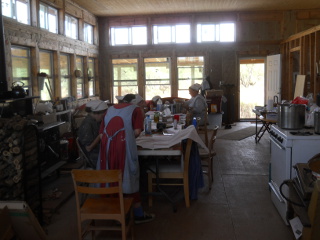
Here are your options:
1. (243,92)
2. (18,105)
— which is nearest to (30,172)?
(18,105)

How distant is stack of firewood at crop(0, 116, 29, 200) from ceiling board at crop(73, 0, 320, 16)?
6.50 meters

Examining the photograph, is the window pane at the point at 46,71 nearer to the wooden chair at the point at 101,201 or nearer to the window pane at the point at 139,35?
the window pane at the point at 139,35

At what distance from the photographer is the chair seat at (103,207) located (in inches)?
117

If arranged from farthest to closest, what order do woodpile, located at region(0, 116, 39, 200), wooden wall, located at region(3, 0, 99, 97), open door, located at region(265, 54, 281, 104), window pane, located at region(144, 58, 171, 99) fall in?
window pane, located at region(144, 58, 171, 99) < open door, located at region(265, 54, 281, 104) < wooden wall, located at region(3, 0, 99, 97) < woodpile, located at region(0, 116, 39, 200)

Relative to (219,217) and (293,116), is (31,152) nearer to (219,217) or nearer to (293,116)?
(219,217)

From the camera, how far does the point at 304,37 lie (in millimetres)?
8922

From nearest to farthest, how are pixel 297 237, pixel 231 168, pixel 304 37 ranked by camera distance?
pixel 297 237, pixel 231 168, pixel 304 37

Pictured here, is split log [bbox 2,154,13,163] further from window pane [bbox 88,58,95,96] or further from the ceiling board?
window pane [bbox 88,58,95,96]

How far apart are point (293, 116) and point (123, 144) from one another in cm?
188

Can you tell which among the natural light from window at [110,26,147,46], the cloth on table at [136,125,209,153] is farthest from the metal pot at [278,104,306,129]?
the natural light from window at [110,26,147,46]

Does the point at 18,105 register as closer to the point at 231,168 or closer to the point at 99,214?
the point at 99,214

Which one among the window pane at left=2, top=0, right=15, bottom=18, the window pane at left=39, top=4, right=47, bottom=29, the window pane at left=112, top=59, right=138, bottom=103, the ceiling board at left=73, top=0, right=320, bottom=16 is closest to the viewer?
the window pane at left=2, top=0, right=15, bottom=18

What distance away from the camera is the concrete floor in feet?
11.5

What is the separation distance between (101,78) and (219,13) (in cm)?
447
